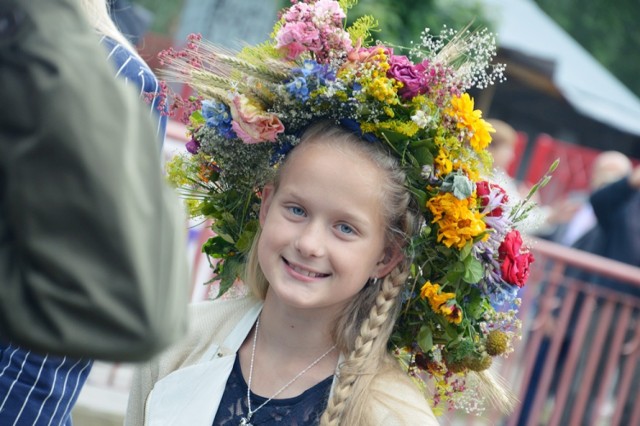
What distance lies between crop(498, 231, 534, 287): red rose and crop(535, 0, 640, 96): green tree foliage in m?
25.8

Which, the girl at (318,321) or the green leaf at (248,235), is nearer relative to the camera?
the girl at (318,321)

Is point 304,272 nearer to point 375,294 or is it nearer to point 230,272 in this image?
point 375,294

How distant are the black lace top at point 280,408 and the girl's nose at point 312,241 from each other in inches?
14.2

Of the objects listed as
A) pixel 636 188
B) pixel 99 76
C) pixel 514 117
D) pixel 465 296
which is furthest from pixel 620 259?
pixel 514 117

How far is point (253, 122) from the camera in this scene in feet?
9.14

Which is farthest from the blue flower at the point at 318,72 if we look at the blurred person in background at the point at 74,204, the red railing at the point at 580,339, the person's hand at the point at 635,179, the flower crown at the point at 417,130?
the person's hand at the point at 635,179

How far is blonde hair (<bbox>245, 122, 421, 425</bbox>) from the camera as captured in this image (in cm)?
270

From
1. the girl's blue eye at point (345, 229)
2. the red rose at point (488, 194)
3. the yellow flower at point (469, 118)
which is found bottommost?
the girl's blue eye at point (345, 229)

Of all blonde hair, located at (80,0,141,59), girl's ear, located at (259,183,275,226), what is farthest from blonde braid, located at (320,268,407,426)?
blonde hair, located at (80,0,141,59)

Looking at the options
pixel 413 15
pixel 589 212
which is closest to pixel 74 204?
pixel 589 212

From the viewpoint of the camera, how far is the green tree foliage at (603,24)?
27.6m

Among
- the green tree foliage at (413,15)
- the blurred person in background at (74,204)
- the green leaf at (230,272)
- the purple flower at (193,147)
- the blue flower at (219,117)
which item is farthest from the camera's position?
the green tree foliage at (413,15)

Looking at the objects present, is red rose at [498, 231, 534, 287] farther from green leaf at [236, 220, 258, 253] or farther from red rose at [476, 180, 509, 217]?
green leaf at [236, 220, 258, 253]

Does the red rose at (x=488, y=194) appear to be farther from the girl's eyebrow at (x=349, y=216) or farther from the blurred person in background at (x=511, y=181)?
the girl's eyebrow at (x=349, y=216)
